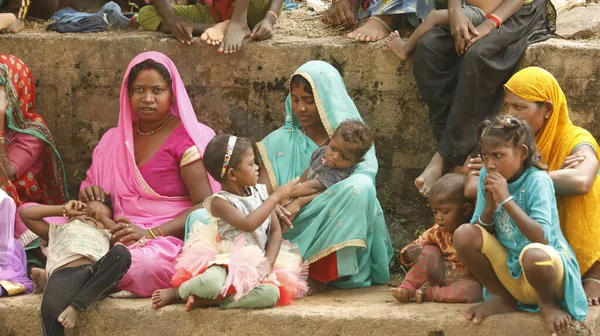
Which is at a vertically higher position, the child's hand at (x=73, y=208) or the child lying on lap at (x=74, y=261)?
the child's hand at (x=73, y=208)

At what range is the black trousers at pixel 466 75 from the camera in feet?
20.5

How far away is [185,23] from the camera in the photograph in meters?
6.88

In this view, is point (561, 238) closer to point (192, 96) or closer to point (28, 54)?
point (192, 96)

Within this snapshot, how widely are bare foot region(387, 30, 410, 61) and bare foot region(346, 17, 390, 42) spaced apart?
0.38ft

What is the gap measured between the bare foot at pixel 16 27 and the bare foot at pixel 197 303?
2570 mm

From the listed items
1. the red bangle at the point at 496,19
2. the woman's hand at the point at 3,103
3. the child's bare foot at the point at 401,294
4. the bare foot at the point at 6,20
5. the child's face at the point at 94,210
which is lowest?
the child's bare foot at the point at 401,294

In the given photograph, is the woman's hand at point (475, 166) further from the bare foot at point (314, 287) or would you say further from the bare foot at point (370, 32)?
the bare foot at point (370, 32)

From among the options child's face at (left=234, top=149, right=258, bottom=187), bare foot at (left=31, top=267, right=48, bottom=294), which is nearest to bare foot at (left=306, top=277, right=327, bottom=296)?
child's face at (left=234, top=149, right=258, bottom=187)

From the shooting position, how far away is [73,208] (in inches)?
229

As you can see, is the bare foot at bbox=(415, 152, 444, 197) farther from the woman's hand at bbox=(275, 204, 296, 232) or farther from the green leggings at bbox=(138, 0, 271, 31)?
the green leggings at bbox=(138, 0, 271, 31)

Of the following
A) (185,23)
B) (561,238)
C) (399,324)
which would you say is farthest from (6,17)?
(561,238)

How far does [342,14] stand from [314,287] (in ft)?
6.63

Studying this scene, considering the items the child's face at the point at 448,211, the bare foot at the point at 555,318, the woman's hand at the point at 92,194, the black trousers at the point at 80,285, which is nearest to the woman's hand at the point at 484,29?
the child's face at the point at 448,211

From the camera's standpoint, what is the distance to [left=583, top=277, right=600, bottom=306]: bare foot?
17.4 ft
